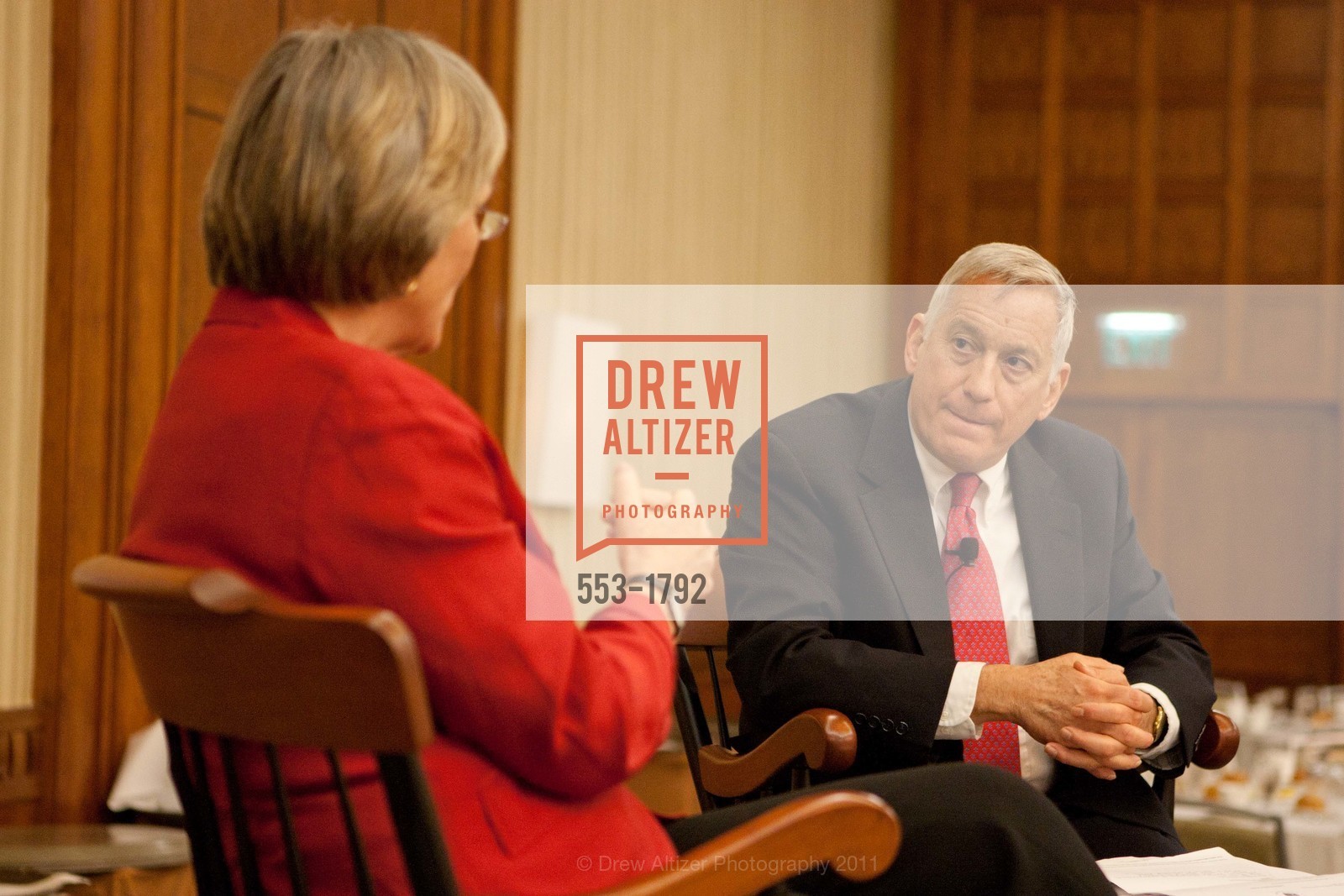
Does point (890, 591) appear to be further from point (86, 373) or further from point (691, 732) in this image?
point (86, 373)

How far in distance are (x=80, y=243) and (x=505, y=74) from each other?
1.95 m

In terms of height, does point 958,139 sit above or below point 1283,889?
above

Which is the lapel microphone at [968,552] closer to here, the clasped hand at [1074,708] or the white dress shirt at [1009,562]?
the white dress shirt at [1009,562]

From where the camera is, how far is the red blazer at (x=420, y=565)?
1.09m

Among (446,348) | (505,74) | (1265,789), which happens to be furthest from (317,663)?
(505,74)

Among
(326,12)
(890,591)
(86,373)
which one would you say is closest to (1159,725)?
(890,591)

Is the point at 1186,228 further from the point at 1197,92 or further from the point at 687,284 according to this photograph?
the point at 687,284

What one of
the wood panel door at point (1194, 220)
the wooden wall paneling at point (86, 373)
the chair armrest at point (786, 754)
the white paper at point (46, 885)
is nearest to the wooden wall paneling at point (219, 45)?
the wooden wall paneling at point (86, 373)

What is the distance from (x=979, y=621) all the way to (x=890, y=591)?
149 millimetres

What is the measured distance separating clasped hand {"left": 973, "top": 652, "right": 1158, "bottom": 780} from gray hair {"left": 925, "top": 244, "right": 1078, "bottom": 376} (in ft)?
1.55

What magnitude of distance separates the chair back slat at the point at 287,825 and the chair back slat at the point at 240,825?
3cm

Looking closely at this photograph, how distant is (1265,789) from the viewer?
11.2 ft

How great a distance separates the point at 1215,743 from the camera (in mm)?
2115

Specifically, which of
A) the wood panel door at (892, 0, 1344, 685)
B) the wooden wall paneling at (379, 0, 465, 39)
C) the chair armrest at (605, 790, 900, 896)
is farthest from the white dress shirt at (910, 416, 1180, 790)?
the wood panel door at (892, 0, 1344, 685)
